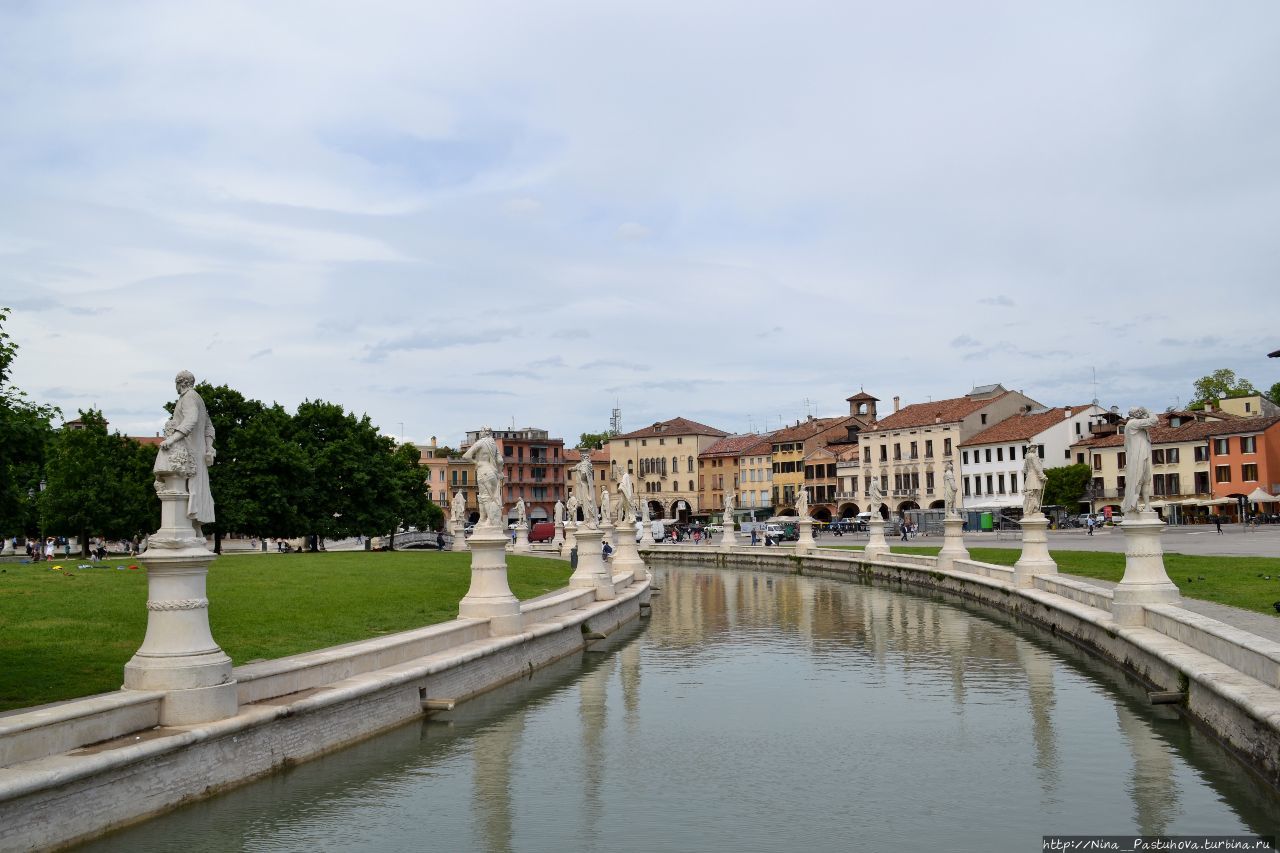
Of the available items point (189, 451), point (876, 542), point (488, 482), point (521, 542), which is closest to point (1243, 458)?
point (876, 542)

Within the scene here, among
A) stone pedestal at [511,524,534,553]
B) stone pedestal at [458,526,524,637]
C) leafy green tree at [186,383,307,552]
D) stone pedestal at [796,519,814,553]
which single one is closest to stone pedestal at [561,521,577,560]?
stone pedestal at [511,524,534,553]

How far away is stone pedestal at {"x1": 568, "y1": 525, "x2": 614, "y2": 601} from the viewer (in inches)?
1166

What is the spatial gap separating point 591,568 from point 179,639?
18647 mm

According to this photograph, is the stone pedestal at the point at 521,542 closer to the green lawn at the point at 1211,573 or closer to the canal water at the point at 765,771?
the green lawn at the point at 1211,573

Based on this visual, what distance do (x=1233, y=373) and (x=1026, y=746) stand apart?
4398 inches

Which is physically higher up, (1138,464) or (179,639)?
(1138,464)

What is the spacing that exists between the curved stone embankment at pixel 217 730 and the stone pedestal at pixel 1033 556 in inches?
618

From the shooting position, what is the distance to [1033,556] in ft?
96.4

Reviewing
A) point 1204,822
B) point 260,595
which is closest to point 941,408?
point 260,595

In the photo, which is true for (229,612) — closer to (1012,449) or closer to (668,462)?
(1012,449)

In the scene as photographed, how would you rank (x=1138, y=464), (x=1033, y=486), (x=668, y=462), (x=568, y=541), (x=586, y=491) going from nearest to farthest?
(x=1138, y=464) < (x=1033, y=486) < (x=586, y=491) < (x=568, y=541) < (x=668, y=462)

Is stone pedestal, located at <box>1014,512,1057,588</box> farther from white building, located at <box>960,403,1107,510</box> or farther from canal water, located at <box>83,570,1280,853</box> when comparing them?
white building, located at <box>960,403,1107,510</box>

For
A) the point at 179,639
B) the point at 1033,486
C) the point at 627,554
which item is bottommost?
the point at 627,554

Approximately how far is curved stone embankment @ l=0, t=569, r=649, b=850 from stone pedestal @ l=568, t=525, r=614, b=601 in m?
9.71
